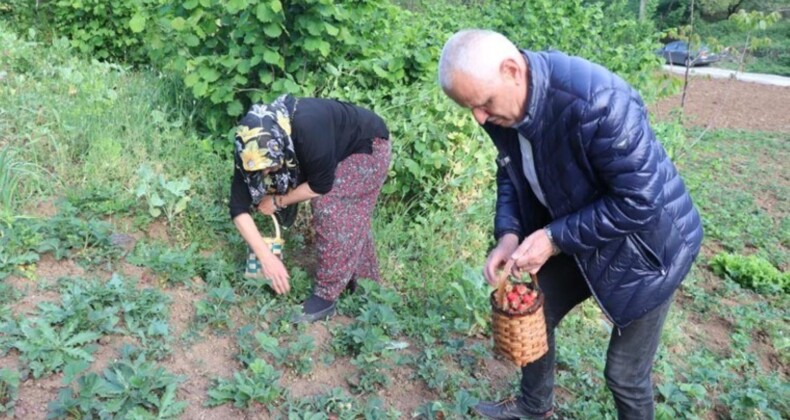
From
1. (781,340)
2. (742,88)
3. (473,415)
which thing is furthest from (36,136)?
(742,88)

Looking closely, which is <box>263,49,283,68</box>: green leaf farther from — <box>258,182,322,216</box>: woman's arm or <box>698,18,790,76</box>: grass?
<box>698,18,790,76</box>: grass

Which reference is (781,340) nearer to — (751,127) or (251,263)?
(251,263)

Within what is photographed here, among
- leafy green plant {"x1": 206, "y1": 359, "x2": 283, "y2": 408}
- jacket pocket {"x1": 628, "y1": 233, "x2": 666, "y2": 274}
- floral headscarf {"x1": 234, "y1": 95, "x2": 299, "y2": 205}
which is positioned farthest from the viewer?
floral headscarf {"x1": 234, "y1": 95, "x2": 299, "y2": 205}

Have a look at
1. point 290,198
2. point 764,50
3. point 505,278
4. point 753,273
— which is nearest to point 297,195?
point 290,198

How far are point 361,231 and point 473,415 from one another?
109 cm

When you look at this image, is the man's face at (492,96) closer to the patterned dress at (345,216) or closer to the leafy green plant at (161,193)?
the patterned dress at (345,216)

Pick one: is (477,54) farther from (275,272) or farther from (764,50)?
(764,50)

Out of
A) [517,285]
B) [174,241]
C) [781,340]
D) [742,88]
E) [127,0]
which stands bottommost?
[742,88]

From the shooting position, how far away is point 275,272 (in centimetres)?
302

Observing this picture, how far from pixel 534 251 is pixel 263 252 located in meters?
1.37

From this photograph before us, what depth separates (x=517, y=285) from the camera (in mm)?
2420

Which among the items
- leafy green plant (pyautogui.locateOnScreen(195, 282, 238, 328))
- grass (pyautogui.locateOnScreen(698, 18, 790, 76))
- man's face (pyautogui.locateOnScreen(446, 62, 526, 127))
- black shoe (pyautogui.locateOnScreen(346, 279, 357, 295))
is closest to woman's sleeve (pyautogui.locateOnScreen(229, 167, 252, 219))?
Answer: leafy green plant (pyautogui.locateOnScreen(195, 282, 238, 328))

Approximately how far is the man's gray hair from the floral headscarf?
109 cm

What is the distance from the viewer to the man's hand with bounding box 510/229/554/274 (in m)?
2.16
